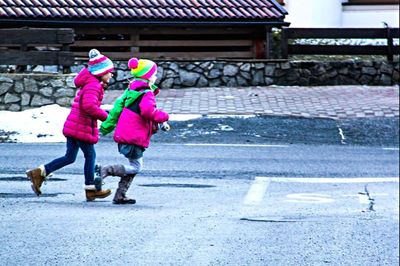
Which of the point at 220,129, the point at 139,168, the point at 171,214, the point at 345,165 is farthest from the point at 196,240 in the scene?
the point at 345,165

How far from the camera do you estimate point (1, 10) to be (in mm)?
2092

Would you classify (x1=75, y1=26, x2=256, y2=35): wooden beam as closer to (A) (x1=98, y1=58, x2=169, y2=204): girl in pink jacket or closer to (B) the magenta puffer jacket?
(A) (x1=98, y1=58, x2=169, y2=204): girl in pink jacket

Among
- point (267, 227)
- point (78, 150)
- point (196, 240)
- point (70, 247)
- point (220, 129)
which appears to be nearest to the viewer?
point (78, 150)

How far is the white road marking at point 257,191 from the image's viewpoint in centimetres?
516

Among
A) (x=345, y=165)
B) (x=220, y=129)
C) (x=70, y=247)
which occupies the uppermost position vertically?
(x=220, y=129)

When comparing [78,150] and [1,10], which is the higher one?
[1,10]

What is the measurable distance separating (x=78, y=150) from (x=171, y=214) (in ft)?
7.07

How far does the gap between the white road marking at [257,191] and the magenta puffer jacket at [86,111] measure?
3174mm

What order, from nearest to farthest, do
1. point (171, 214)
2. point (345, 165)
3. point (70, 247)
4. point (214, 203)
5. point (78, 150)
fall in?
1. point (78, 150)
2. point (70, 247)
3. point (171, 214)
4. point (214, 203)
5. point (345, 165)

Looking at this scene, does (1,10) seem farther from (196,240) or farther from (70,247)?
(196,240)

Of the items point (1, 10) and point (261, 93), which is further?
point (261, 93)

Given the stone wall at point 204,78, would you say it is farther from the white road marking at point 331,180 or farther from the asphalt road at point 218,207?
the white road marking at point 331,180

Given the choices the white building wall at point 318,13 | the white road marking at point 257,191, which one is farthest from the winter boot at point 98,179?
the white building wall at point 318,13

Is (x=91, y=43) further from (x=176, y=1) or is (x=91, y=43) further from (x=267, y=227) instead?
(x=267, y=227)
